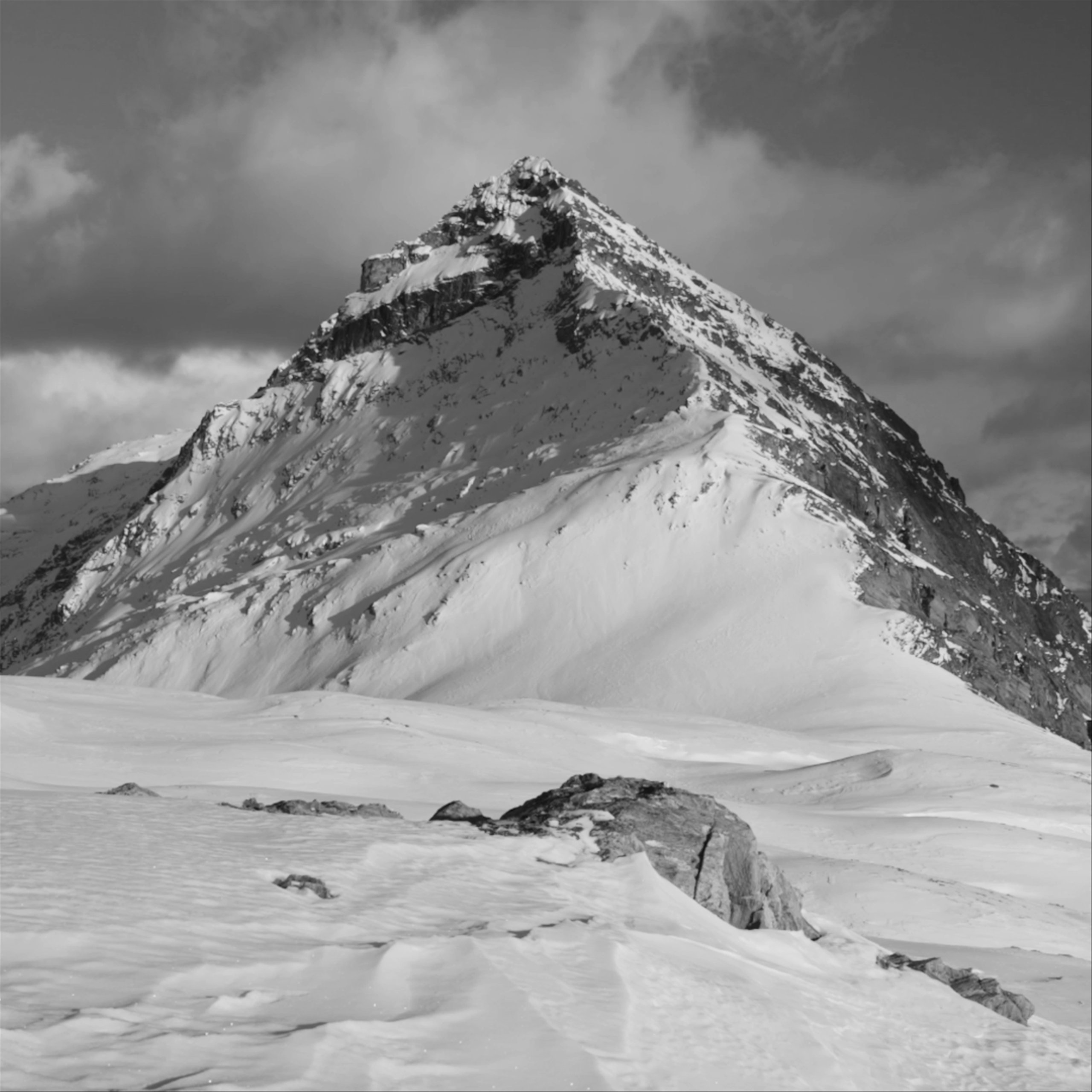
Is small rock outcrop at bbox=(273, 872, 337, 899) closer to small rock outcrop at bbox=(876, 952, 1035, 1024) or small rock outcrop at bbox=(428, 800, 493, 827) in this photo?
small rock outcrop at bbox=(428, 800, 493, 827)

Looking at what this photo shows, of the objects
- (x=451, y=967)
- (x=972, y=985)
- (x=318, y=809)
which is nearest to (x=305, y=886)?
(x=451, y=967)

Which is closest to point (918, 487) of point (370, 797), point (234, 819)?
point (370, 797)

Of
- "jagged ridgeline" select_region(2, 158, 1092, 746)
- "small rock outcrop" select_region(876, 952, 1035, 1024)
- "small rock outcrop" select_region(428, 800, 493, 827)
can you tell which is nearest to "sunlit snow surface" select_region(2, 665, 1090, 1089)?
"small rock outcrop" select_region(876, 952, 1035, 1024)

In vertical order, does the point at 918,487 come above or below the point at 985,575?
above

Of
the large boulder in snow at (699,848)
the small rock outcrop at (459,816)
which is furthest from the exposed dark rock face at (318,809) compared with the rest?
the large boulder in snow at (699,848)

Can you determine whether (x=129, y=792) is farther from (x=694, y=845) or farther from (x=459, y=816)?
(x=694, y=845)

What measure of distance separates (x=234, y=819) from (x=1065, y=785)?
127 ft

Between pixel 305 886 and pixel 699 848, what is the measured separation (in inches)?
234

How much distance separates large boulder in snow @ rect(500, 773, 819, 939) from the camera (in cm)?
1661

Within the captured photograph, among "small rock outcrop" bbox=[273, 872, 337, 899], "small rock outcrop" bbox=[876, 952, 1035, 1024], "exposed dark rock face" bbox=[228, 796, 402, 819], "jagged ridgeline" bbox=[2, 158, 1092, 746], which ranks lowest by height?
"small rock outcrop" bbox=[876, 952, 1035, 1024]

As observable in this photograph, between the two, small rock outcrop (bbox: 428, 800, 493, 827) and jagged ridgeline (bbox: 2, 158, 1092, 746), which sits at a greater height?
jagged ridgeline (bbox: 2, 158, 1092, 746)

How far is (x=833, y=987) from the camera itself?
47.5 ft

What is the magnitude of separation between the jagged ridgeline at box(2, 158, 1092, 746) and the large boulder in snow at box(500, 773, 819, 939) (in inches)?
2544

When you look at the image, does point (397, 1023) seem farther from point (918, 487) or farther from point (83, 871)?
point (918, 487)
